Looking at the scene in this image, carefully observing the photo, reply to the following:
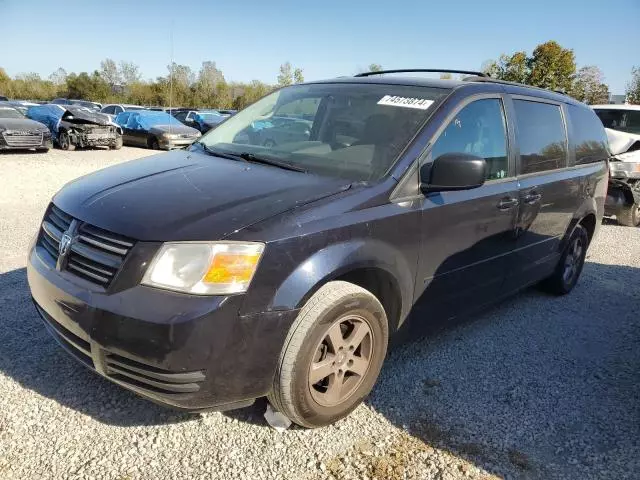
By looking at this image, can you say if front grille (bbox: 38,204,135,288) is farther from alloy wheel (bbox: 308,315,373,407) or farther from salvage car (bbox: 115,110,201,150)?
salvage car (bbox: 115,110,201,150)

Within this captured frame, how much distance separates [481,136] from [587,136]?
204cm

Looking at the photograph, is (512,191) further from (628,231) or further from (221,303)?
(628,231)

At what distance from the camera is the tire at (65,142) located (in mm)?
16734

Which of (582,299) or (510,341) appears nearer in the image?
(510,341)

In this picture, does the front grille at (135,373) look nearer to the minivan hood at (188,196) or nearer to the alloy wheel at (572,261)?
the minivan hood at (188,196)

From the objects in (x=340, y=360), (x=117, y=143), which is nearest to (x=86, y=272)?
(x=340, y=360)

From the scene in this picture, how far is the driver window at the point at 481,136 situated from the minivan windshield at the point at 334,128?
0.64 ft

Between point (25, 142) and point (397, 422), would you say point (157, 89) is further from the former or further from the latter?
point (397, 422)

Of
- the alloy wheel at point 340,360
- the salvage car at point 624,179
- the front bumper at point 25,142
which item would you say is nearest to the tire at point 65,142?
the front bumper at point 25,142

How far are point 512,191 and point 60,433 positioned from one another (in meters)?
3.05

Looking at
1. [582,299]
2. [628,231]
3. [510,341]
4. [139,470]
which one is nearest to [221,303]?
[139,470]

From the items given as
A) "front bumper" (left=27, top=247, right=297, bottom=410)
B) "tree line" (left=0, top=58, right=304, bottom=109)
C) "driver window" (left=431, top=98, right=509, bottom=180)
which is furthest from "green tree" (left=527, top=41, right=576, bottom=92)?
"front bumper" (left=27, top=247, right=297, bottom=410)

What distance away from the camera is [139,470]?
2240 millimetres

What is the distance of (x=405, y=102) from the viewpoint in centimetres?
316
